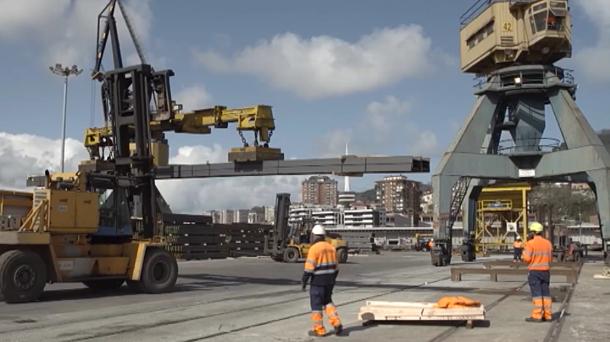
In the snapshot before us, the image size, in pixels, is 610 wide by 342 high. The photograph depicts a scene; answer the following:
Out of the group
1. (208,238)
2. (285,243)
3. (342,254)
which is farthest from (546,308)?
(208,238)

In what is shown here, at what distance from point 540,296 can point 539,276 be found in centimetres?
39

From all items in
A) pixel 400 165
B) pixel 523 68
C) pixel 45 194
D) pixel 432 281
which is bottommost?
pixel 432 281

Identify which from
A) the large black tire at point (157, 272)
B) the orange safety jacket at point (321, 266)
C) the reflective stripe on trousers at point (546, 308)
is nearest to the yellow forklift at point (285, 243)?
the large black tire at point (157, 272)

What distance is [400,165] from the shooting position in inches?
1037

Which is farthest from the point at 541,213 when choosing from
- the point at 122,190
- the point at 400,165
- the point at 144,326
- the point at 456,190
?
the point at 144,326

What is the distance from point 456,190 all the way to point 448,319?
3411 centimetres

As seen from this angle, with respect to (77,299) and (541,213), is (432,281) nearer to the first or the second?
(77,299)

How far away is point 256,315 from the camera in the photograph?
13234 millimetres

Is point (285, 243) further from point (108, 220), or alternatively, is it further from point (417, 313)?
point (417, 313)

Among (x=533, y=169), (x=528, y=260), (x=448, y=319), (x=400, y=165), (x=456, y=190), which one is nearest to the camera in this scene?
(x=448, y=319)

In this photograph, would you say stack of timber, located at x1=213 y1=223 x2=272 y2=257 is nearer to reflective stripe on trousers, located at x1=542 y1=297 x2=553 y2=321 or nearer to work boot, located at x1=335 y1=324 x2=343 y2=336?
reflective stripe on trousers, located at x1=542 y1=297 x2=553 y2=321

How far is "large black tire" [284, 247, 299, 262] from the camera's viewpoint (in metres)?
40.0

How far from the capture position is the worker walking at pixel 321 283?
10375 millimetres

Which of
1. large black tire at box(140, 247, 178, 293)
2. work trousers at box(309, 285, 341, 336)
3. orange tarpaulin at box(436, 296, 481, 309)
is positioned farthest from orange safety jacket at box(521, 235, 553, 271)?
large black tire at box(140, 247, 178, 293)
